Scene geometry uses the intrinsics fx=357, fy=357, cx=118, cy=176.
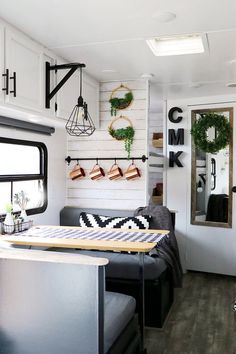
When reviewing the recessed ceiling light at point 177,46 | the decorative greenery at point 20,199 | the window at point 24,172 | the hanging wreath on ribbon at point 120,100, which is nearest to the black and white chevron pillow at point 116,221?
the window at point 24,172

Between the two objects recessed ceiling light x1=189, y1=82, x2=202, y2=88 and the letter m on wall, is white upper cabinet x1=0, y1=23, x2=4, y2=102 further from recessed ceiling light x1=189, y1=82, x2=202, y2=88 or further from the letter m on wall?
the letter m on wall

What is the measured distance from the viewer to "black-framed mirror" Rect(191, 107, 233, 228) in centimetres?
432

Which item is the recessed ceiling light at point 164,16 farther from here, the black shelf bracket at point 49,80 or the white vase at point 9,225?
the white vase at point 9,225

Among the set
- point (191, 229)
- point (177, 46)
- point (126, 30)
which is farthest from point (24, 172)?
point (191, 229)

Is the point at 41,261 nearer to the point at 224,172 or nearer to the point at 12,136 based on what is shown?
the point at 12,136

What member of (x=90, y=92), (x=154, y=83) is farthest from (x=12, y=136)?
(x=154, y=83)

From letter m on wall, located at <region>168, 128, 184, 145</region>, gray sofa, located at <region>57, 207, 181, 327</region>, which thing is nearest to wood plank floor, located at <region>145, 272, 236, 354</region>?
gray sofa, located at <region>57, 207, 181, 327</region>

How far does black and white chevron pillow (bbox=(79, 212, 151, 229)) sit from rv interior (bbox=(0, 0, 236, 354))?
0.06ft

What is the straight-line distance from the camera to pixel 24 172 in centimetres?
333

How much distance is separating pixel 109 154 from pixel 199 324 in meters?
1.85

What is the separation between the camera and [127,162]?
373cm

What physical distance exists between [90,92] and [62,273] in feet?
7.78

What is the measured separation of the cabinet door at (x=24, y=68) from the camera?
234cm

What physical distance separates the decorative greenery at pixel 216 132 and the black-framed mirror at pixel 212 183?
0.16 ft
